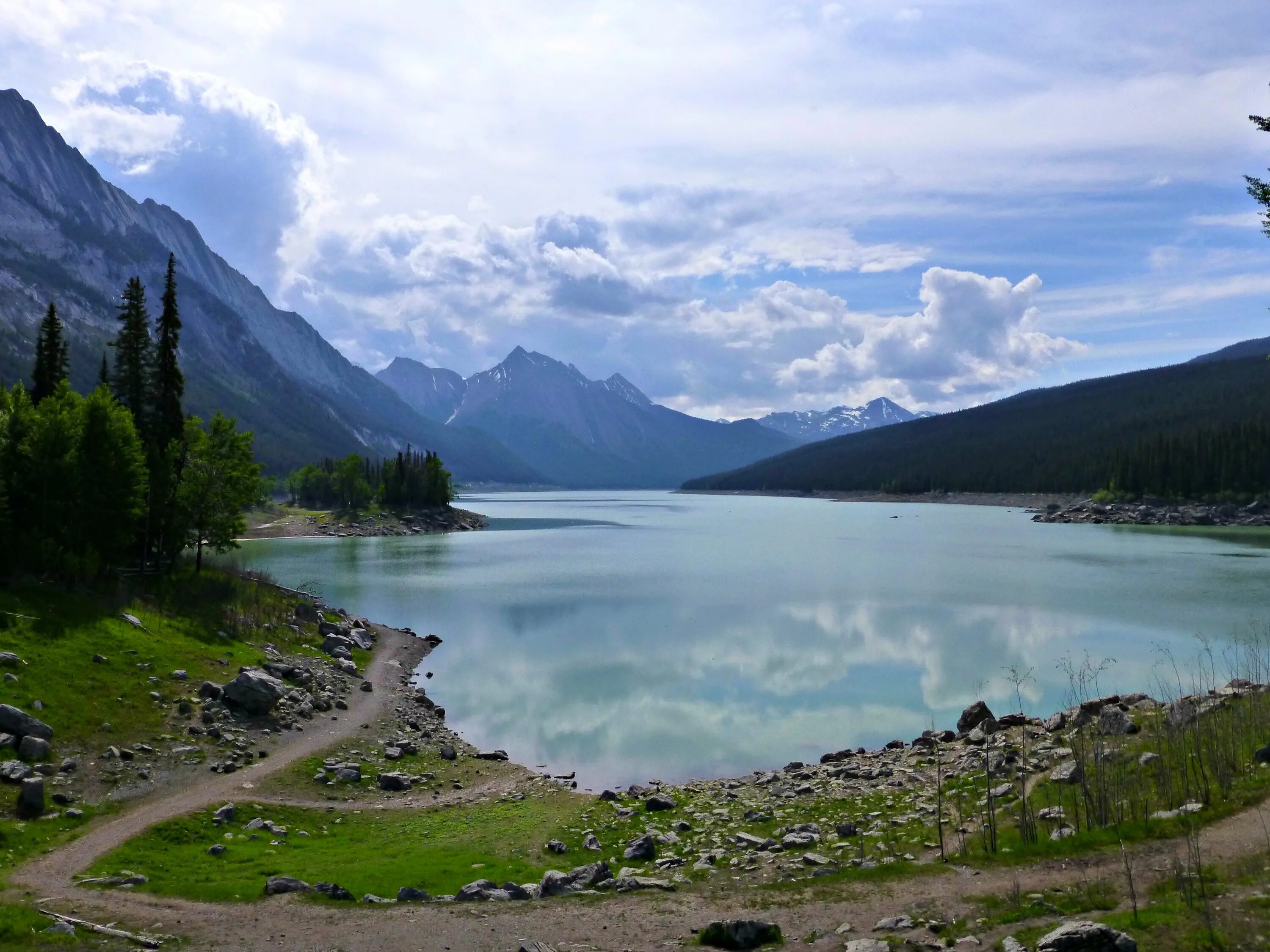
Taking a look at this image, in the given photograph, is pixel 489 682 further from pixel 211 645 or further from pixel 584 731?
pixel 211 645

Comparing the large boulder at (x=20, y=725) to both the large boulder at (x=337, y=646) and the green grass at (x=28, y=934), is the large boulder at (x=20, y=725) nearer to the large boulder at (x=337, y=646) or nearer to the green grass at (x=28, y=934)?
Answer: the green grass at (x=28, y=934)

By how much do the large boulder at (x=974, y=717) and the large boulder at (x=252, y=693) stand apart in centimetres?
2373

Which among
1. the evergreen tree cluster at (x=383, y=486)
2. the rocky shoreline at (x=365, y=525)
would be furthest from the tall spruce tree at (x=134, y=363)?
the evergreen tree cluster at (x=383, y=486)

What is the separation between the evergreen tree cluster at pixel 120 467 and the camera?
36.1 m

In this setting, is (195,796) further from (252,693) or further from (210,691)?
(210,691)

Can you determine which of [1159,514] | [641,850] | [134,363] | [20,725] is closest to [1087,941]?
[641,850]

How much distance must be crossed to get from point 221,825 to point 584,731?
14.8 metres

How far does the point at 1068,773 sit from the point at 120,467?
40.5m

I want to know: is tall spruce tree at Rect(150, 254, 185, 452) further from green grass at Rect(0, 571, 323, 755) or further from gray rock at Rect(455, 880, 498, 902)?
gray rock at Rect(455, 880, 498, 902)

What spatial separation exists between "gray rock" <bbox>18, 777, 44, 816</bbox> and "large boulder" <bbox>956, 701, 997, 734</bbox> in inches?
1035

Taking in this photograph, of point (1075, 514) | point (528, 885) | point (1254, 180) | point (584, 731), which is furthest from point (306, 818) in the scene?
point (1075, 514)

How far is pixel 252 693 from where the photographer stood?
27.8m

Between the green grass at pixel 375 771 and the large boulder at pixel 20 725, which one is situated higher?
the large boulder at pixel 20 725

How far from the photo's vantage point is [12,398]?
129 feet
